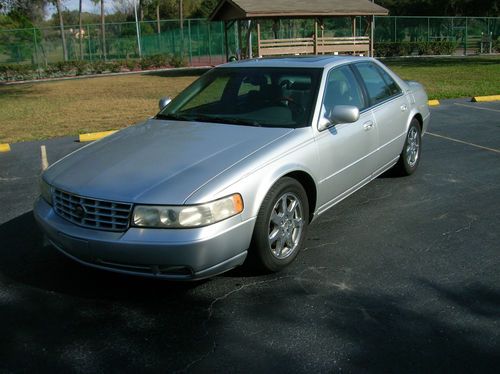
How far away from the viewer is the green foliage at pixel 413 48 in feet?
111

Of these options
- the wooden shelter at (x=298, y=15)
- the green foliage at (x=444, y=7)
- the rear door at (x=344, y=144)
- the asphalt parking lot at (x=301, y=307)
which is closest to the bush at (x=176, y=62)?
the wooden shelter at (x=298, y=15)

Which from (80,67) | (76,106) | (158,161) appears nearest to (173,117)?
(158,161)

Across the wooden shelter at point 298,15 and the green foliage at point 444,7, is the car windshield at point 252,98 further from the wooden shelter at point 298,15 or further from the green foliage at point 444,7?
the green foliage at point 444,7

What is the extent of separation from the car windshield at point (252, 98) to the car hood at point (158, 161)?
19cm

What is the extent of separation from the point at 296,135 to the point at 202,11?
7218cm

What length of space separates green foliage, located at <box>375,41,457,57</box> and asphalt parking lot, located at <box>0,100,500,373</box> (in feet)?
101

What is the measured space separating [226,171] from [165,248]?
666 mm

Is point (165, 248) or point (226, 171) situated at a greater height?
point (226, 171)

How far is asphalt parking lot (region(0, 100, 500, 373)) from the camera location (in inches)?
113

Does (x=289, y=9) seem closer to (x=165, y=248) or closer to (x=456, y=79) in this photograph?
(x=456, y=79)

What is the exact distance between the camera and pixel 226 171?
3.46 meters

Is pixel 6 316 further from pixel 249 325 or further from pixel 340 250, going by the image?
pixel 340 250

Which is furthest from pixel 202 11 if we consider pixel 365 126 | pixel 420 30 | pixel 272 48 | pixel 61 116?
pixel 365 126

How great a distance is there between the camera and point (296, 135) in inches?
160
